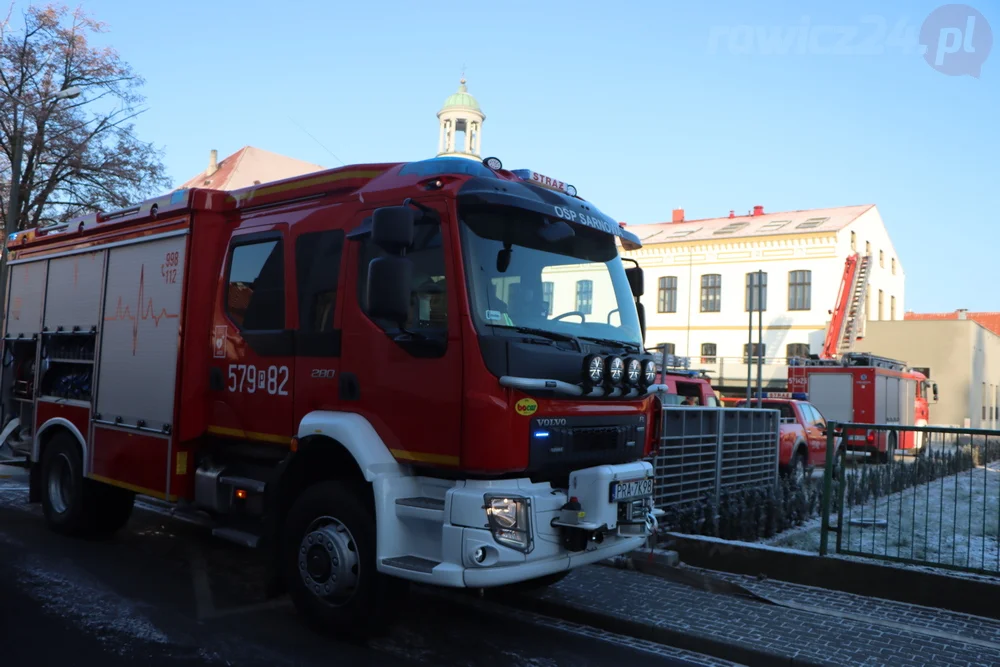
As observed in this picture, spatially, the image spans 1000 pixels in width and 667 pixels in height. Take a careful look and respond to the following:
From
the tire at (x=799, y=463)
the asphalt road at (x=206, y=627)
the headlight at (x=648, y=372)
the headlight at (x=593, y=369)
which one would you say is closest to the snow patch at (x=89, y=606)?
the asphalt road at (x=206, y=627)

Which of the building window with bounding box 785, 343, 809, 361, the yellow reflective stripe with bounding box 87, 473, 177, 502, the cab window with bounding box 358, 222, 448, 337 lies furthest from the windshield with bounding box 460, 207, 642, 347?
the building window with bounding box 785, 343, 809, 361

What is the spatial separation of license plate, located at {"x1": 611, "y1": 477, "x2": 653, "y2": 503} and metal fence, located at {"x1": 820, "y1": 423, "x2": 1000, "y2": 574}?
2469 mm

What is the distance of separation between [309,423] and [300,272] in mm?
1160

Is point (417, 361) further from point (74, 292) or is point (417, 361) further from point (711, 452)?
point (711, 452)

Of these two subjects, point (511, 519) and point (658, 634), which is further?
point (658, 634)

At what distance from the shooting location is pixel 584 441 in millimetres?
5355

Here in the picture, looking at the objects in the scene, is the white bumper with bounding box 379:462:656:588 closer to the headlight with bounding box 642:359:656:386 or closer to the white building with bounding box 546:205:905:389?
the headlight with bounding box 642:359:656:386

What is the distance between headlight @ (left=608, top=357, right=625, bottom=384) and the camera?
17.6 ft

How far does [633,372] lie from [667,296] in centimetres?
4031

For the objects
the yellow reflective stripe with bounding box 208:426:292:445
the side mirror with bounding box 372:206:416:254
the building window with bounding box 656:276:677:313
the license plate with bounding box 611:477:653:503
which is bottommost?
the license plate with bounding box 611:477:653:503

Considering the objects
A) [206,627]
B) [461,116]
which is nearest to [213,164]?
[461,116]

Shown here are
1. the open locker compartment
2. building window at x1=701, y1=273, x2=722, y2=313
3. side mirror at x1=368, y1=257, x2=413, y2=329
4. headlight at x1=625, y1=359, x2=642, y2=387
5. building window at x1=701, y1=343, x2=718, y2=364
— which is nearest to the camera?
side mirror at x1=368, y1=257, x2=413, y2=329

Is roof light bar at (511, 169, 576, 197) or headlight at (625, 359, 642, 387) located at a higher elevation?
roof light bar at (511, 169, 576, 197)

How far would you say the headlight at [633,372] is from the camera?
5.57m
